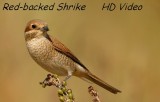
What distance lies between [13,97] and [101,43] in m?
1.15

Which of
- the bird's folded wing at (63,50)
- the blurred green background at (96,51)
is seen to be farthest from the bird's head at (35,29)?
the blurred green background at (96,51)

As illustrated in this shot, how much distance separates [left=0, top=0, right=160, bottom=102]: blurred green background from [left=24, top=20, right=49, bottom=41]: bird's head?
0.63 metres

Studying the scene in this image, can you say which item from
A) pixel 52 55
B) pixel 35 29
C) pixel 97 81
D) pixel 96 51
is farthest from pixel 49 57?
pixel 96 51

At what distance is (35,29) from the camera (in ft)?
23.0

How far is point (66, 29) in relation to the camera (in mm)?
8102

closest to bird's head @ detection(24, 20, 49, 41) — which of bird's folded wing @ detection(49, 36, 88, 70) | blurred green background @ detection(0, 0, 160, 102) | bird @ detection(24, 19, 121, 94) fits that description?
bird @ detection(24, 19, 121, 94)

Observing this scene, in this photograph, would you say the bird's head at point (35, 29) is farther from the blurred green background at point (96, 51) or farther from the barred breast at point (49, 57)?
the blurred green background at point (96, 51)

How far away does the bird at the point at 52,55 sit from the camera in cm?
704

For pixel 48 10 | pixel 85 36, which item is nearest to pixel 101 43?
pixel 85 36

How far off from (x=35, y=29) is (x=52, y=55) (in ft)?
1.17

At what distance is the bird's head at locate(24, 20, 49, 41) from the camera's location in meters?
6.90

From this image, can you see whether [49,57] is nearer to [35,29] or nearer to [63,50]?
[63,50]

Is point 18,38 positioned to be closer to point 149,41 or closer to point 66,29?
point 66,29

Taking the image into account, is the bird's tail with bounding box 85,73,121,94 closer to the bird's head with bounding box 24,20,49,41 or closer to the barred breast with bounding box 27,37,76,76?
the barred breast with bounding box 27,37,76,76
